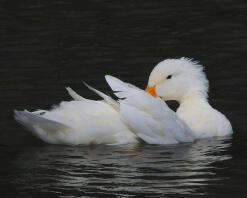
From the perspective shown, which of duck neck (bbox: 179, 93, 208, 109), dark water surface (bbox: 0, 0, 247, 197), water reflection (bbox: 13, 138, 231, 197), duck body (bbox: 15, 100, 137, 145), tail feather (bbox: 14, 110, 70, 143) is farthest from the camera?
duck neck (bbox: 179, 93, 208, 109)

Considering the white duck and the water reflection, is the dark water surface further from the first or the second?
the white duck

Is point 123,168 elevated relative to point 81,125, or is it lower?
lower

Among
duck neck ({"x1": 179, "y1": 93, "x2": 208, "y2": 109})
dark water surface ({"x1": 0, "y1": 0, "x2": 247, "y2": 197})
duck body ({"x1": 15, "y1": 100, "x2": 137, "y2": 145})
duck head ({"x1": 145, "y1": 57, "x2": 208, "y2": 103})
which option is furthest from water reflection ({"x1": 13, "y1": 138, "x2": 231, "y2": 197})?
duck head ({"x1": 145, "y1": 57, "x2": 208, "y2": 103})

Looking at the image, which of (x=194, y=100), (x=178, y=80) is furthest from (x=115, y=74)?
(x=194, y=100)

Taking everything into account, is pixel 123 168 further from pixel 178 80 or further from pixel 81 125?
pixel 178 80

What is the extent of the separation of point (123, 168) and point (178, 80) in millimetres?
2316

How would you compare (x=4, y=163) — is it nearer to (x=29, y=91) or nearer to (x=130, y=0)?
(x=29, y=91)

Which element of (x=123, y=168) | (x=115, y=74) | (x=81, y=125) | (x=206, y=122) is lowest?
(x=123, y=168)

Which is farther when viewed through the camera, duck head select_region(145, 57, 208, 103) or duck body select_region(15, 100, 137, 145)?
duck head select_region(145, 57, 208, 103)

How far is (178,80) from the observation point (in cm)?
1148

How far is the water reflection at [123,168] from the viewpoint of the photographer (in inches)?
346

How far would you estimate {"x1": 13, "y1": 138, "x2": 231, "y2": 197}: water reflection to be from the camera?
28.9 feet

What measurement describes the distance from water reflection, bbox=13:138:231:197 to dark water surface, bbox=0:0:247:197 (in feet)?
0.04

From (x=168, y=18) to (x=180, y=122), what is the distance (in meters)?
6.33
